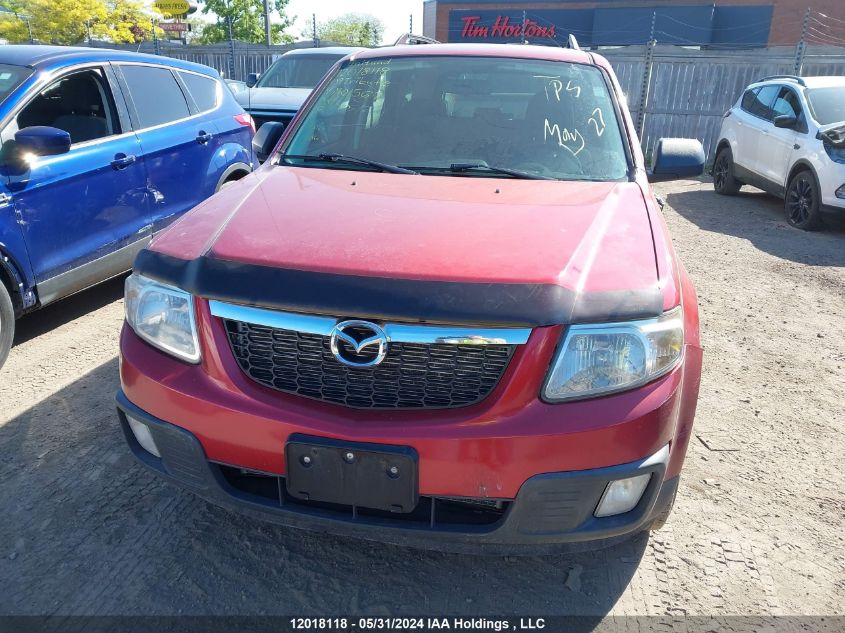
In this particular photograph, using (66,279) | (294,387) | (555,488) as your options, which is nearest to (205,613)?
(294,387)

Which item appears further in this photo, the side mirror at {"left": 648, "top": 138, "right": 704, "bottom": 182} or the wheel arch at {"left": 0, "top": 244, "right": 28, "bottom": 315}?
the wheel arch at {"left": 0, "top": 244, "right": 28, "bottom": 315}

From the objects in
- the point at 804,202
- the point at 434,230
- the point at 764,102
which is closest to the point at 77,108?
the point at 434,230

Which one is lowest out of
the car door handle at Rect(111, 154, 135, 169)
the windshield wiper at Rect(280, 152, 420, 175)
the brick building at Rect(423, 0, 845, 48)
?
the car door handle at Rect(111, 154, 135, 169)

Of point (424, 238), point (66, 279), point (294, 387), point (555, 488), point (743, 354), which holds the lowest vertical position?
point (743, 354)

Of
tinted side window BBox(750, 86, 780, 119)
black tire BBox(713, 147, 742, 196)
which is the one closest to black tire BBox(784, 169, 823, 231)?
tinted side window BBox(750, 86, 780, 119)

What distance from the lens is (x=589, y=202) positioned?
259cm

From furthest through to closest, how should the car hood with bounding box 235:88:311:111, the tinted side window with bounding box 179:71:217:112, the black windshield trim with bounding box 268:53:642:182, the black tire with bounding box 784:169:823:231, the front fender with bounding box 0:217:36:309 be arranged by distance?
the car hood with bounding box 235:88:311:111 < the black tire with bounding box 784:169:823:231 < the tinted side window with bounding box 179:71:217:112 < the front fender with bounding box 0:217:36:309 < the black windshield trim with bounding box 268:53:642:182

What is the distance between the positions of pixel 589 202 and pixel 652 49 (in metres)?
12.7

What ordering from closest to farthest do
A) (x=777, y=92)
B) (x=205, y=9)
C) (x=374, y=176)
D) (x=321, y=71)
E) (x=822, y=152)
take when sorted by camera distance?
(x=374, y=176) → (x=822, y=152) → (x=777, y=92) → (x=321, y=71) → (x=205, y=9)

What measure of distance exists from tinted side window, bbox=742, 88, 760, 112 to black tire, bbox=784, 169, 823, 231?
195cm

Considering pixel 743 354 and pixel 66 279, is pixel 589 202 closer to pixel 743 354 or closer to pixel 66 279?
pixel 743 354

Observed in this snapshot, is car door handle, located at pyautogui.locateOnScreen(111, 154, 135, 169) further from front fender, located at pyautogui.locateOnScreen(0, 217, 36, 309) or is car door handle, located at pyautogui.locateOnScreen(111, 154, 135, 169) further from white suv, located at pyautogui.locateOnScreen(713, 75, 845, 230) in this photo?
white suv, located at pyautogui.locateOnScreen(713, 75, 845, 230)

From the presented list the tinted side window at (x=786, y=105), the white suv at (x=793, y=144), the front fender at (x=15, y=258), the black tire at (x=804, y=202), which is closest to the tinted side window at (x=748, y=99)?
the white suv at (x=793, y=144)

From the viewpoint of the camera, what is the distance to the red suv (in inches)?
74.2
